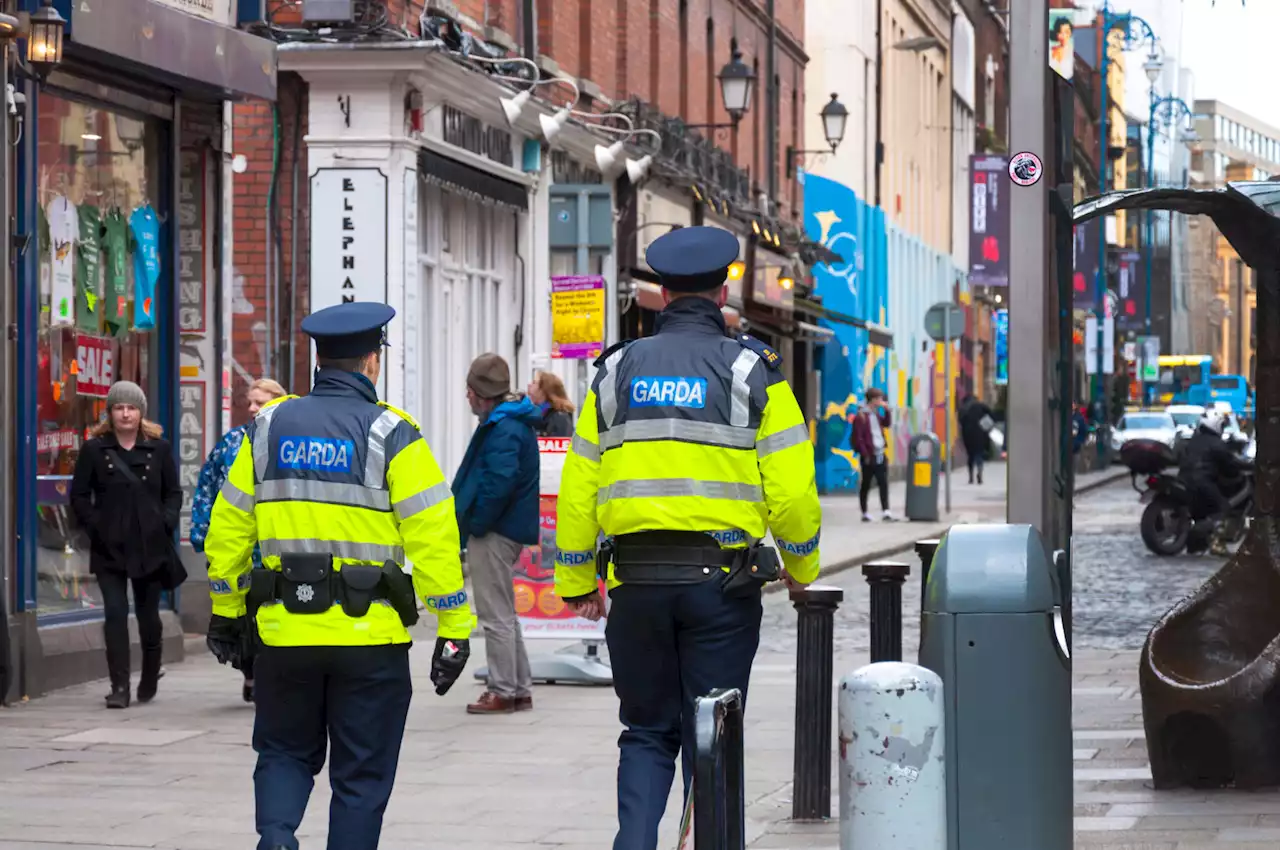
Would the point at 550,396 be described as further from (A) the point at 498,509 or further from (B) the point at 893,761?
(B) the point at 893,761

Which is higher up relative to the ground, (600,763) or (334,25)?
(334,25)

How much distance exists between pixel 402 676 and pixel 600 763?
3.70m

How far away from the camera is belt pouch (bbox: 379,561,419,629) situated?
6.31 metres

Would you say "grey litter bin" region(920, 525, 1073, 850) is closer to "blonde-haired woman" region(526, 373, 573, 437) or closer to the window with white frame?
"blonde-haired woman" region(526, 373, 573, 437)

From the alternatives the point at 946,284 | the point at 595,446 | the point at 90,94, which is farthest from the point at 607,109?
the point at 946,284

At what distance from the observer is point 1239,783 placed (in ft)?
28.3

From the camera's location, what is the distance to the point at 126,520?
12008mm

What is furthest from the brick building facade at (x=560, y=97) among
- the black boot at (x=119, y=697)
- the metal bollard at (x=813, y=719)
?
the metal bollard at (x=813, y=719)

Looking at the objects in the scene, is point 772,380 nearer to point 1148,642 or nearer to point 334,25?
point 1148,642

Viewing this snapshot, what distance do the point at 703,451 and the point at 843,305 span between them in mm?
37861

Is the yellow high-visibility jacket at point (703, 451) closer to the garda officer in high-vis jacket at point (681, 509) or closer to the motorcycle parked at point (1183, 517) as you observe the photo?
the garda officer in high-vis jacket at point (681, 509)

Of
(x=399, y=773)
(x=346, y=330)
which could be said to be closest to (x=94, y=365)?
(x=399, y=773)

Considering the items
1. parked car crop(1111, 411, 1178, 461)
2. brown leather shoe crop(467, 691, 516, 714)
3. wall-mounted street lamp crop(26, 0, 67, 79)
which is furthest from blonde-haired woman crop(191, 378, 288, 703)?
parked car crop(1111, 411, 1178, 461)

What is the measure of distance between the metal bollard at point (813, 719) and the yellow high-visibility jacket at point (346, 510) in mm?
2195
